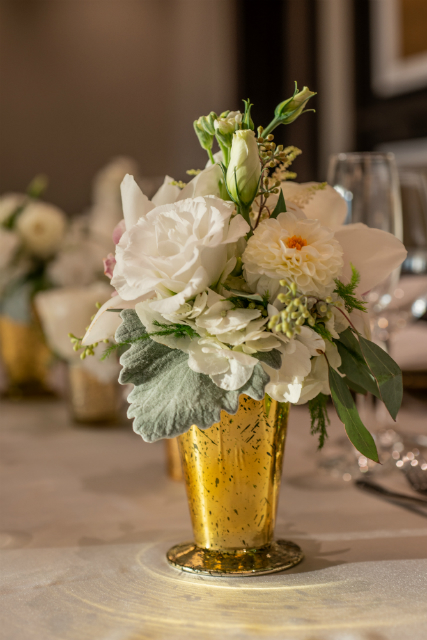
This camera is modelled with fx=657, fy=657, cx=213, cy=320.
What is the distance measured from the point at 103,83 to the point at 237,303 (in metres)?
3.32

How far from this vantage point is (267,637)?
0.40m

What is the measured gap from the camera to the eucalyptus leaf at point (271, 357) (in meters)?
0.43

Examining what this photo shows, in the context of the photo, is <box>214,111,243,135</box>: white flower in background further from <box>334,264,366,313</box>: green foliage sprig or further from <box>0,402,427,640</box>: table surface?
<box>0,402,427,640</box>: table surface

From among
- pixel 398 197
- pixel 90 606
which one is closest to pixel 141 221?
pixel 90 606

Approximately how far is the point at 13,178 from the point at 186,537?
10.4ft

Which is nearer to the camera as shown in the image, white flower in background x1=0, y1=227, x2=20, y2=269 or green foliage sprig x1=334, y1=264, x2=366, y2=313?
green foliage sprig x1=334, y1=264, x2=366, y2=313

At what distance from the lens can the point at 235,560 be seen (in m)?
0.50

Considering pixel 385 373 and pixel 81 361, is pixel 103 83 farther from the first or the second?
pixel 385 373

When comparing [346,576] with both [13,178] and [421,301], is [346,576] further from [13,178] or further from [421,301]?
[13,178]

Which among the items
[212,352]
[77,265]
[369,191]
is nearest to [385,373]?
[212,352]

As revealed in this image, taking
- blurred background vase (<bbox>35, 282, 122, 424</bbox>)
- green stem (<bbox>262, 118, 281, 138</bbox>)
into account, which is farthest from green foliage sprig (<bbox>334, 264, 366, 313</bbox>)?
blurred background vase (<bbox>35, 282, 122, 424</bbox>)

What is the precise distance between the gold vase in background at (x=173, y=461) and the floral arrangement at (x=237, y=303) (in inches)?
11.9

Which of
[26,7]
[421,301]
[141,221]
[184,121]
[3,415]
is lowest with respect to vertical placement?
[3,415]

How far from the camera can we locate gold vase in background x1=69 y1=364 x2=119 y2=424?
1.02 metres
